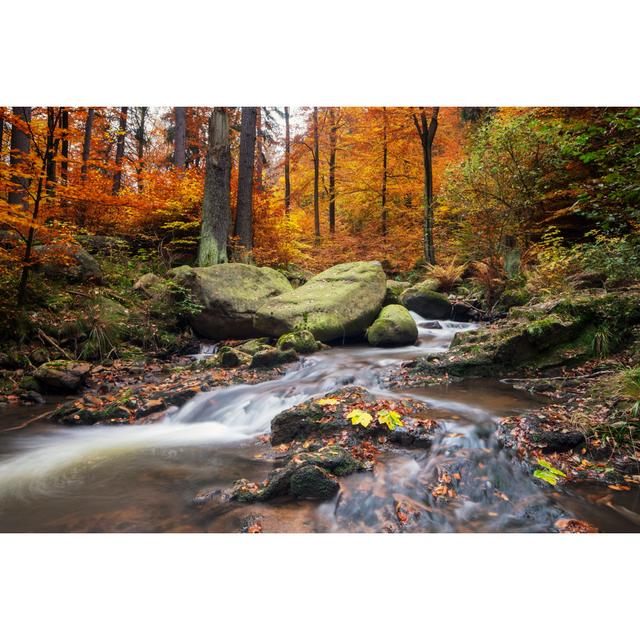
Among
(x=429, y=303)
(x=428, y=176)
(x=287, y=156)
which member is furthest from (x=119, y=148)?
(x=429, y=303)

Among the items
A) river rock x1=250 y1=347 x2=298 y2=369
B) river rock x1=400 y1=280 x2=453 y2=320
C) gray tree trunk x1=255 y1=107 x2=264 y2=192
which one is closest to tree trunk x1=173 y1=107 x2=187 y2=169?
gray tree trunk x1=255 y1=107 x2=264 y2=192

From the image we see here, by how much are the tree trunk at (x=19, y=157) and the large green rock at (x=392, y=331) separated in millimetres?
5156

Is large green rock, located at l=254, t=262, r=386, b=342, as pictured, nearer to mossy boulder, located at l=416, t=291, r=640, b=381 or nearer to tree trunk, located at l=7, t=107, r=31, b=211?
mossy boulder, located at l=416, t=291, r=640, b=381

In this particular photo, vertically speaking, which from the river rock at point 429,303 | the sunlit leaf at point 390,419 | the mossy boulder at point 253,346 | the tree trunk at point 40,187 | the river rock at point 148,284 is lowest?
the sunlit leaf at point 390,419

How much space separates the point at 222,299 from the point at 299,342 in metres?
1.73

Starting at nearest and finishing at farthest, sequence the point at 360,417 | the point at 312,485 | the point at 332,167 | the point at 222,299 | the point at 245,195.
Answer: the point at 312,485 < the point at 360,417 < the point at 222,299 < the point at 245,195 < the point at 332,167

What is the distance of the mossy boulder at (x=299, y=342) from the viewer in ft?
20.8

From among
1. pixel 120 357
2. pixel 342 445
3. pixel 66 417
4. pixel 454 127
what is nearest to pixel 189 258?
pixel 120 357


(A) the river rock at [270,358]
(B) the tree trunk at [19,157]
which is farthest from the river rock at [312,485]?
(B) the tree trunk at [19,157]

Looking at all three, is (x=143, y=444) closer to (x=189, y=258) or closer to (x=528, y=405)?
(x=528, y=405)

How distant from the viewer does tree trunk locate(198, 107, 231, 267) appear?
8.24m

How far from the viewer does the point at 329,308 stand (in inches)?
277

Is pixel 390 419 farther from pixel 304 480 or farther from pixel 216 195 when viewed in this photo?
pixel 216 195

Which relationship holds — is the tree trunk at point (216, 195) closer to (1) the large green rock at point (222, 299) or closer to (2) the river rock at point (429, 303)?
(1) the large green rock at point (222, 299)
